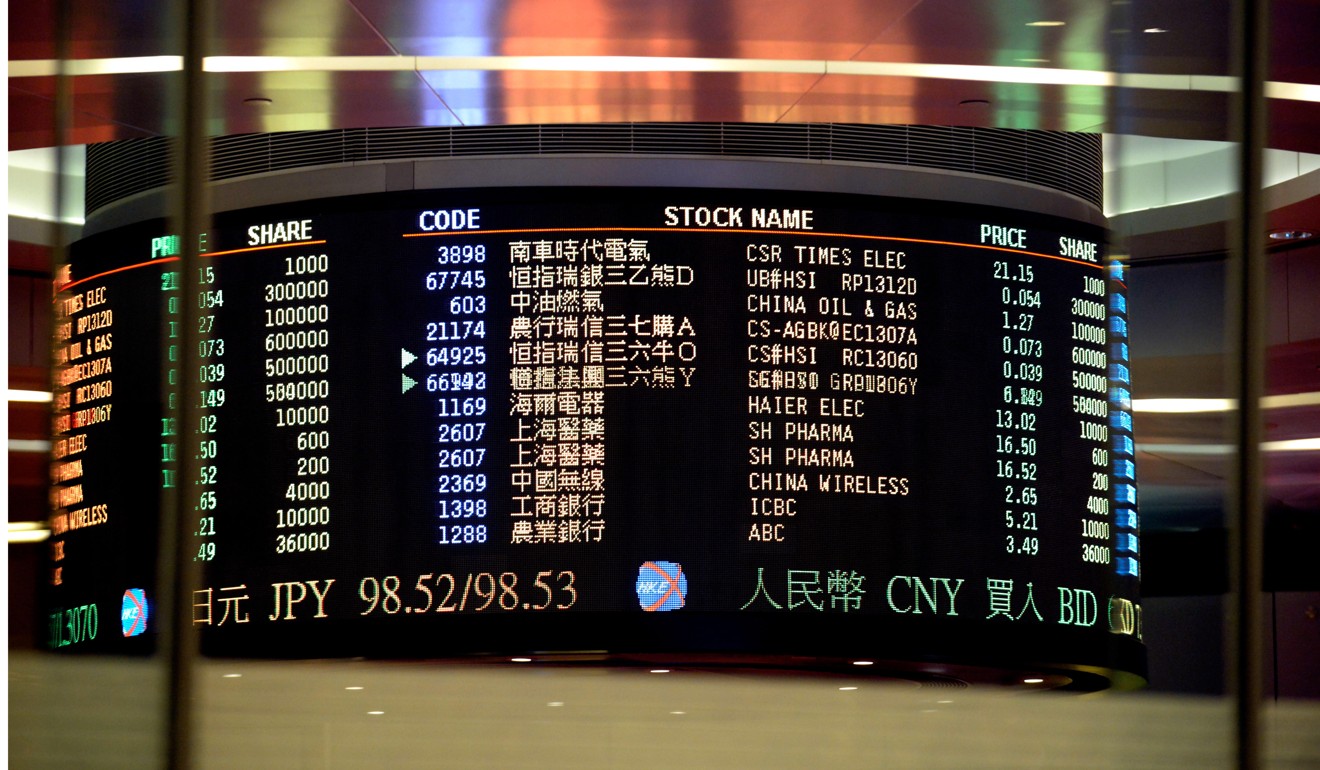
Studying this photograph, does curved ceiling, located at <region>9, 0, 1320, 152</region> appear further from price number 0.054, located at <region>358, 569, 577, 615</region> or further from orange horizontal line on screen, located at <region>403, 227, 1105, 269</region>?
price number 0.054, located at <region>358, 569, 577, 615</region>

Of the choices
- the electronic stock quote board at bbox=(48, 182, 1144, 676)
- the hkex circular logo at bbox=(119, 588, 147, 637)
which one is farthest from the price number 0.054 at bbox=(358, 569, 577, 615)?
the hkex circular logo at bbox=(119, 588, 147, 637)

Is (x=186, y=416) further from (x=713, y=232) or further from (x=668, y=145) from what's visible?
(x=668, y=145)

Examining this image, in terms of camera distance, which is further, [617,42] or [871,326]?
[871,326]

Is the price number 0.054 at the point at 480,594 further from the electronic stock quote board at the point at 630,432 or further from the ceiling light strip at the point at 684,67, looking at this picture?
the ceiling light strip at the point at 684,67

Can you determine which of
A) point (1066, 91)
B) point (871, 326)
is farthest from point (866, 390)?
point (1066, 91)

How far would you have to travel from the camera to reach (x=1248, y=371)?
208cm

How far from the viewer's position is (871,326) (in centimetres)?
554

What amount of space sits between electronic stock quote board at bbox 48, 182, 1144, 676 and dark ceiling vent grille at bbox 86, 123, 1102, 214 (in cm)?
33

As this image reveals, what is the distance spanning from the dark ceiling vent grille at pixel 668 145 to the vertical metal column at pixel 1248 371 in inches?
147

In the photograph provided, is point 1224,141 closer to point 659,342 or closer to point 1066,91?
point 1066,91

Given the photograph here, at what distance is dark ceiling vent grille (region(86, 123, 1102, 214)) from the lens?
5.80 metres

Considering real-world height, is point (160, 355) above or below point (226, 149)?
below

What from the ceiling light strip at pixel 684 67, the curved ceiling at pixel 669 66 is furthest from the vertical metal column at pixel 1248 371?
the ceiling light strip at pixel 684 67

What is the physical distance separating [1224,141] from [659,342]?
3.36 metres
